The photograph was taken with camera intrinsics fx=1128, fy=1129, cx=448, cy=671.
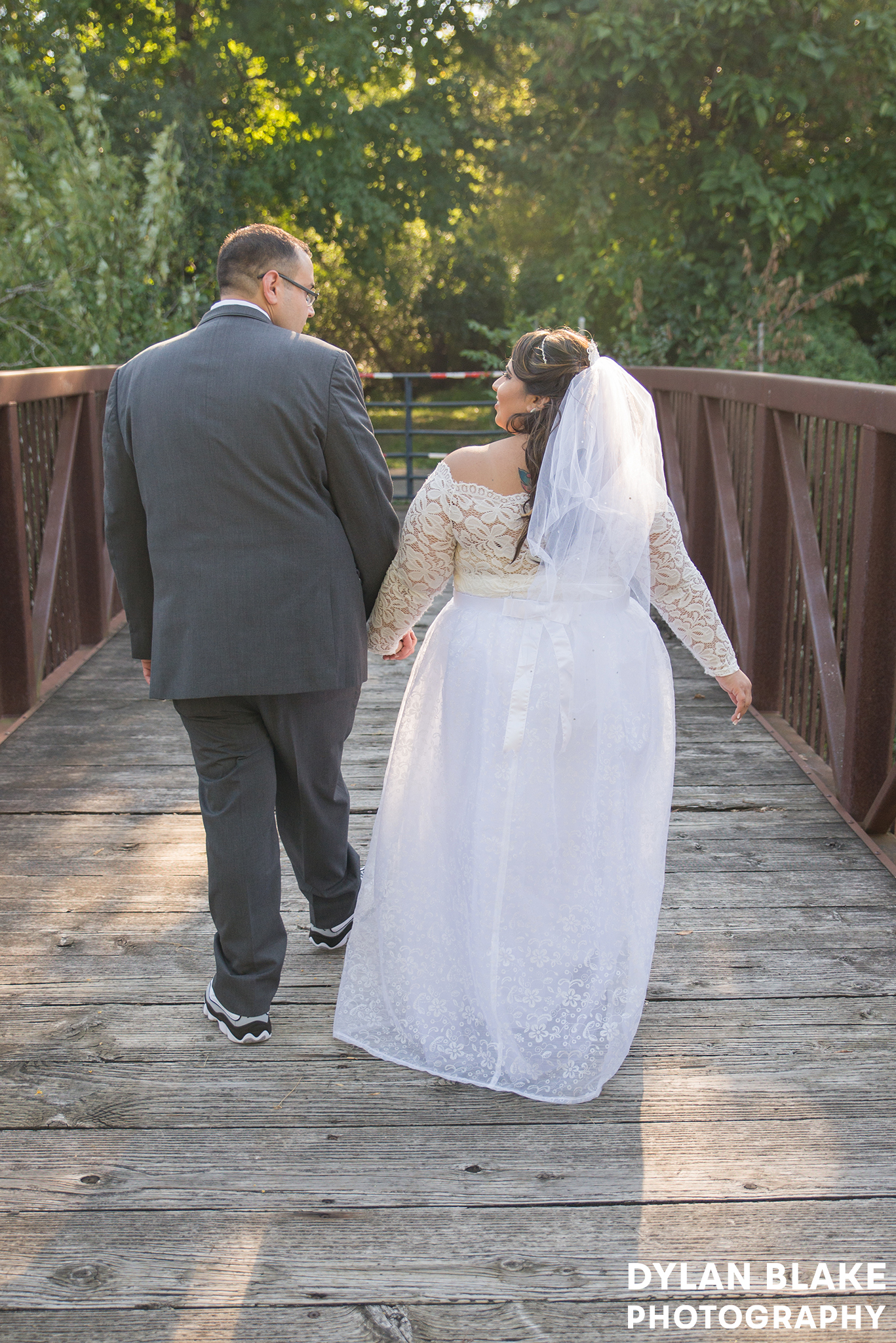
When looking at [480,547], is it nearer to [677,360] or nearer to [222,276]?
[222,276]

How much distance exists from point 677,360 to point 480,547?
30.3ft

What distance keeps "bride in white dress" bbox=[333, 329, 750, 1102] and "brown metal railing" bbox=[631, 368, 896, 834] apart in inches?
41.5

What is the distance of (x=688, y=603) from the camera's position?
7.69 ft

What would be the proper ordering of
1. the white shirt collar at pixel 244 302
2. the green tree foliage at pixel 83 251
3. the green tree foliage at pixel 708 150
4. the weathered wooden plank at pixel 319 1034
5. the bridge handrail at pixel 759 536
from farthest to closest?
the green tree foliage at pixel 708 150
the green tree foliage at pixel 83 251
the bridge handrail at pixel 759 536
the weathered wooden plank at pixel 319 1034
the white shirt collar at pixel 244 302

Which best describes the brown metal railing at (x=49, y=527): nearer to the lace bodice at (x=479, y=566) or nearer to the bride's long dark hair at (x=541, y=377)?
the lace bodice at (x=479, y=566)

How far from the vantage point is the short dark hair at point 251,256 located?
217 cm

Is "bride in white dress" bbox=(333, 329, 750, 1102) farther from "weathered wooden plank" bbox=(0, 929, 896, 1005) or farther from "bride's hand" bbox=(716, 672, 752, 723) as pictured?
"weathered wooden plank" bbox=(0, 929, 896, 1005)

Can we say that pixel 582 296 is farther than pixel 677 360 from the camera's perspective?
Yes

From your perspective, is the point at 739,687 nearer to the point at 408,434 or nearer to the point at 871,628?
the point at 871,628

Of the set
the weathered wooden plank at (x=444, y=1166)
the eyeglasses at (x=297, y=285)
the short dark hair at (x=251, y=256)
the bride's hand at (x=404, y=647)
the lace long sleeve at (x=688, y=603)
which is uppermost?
the short dark hair at (x=251, y=256)

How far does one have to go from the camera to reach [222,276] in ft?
7.18

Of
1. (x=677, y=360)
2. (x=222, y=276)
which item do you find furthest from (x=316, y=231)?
(x=222, y=276)

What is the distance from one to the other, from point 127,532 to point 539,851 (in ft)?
3.36

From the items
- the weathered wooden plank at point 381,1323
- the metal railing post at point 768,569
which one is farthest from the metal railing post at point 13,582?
the weathered wooden plank at point 381,1323
